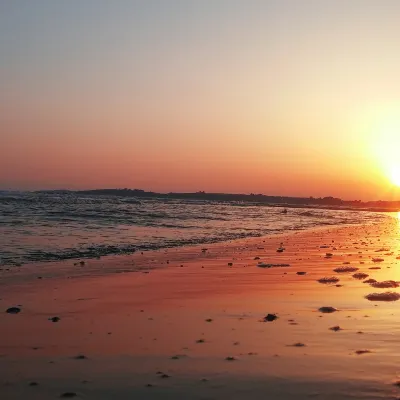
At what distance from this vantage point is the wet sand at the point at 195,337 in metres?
5.39

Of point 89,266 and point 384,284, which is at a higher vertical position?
point 384,284

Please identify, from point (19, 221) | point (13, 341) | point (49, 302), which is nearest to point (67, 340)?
point (13, 341)

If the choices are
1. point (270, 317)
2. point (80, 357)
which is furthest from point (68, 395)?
point (270, 317)

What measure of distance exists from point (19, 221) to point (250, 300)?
950 inches

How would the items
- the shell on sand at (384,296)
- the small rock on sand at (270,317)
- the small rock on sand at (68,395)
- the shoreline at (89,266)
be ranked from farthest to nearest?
the shoreline at (89,266), the shell on sand at (384,296), the small rock on sand at (270,317), the small rock on sand at (68,395)

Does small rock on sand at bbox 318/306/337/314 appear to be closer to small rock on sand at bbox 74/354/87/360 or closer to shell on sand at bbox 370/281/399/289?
shell on sand at bbox 370/281/399/289

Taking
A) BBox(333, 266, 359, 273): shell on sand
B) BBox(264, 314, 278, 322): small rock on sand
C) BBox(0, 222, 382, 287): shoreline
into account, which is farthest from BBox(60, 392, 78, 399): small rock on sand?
BBox(333, 266, 359, 273): shell on sand

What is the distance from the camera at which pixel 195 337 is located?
7.35m

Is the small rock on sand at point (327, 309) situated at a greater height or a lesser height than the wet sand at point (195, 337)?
greater

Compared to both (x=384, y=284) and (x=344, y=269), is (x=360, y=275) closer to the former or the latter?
(x=344, y=269)

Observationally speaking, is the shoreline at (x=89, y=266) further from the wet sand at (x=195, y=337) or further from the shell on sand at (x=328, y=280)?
the shell on sand at (x=328, y=280)

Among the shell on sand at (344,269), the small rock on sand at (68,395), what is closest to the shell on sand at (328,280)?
the shell on sand at (344,269)

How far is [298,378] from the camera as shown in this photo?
219 inches

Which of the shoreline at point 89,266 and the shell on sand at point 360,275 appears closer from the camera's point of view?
the shell on sand at point 360,275
